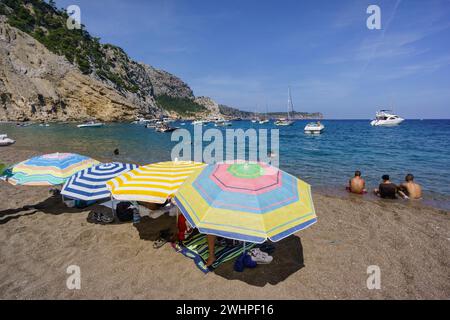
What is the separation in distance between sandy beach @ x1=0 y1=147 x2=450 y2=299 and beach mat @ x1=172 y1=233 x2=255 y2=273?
0.48 ft

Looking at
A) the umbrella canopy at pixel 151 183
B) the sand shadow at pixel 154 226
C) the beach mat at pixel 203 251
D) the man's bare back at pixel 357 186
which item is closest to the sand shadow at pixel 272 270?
the beach mat at pixel 203 251

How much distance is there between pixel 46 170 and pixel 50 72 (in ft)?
269

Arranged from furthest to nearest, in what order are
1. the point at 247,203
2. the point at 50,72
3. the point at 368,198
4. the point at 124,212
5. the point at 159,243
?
the point at 50,72, the point at 368,198, the point at 124,212, the point at 159,243, the point at 247,203

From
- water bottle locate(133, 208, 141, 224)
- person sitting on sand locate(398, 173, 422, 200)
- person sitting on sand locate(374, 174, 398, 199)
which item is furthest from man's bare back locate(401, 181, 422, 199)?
water bottle locate(133, 208, 141, 224)

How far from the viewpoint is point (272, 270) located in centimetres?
523

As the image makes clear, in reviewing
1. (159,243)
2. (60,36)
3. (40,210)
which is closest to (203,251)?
(159,243)

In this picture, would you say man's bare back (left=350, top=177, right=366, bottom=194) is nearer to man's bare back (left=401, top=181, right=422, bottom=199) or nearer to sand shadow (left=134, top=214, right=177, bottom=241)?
Result: man's bare back (left=401, top=181, right=422, bottom=199)

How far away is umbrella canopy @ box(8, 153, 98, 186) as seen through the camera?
22.6ft

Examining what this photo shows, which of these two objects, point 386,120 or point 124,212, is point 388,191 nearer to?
point 124,212

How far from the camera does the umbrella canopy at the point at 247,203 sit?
12.2 feet
